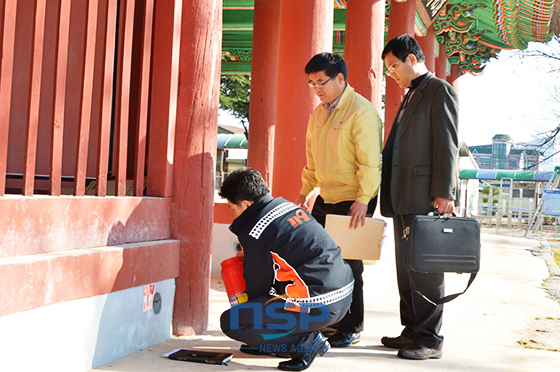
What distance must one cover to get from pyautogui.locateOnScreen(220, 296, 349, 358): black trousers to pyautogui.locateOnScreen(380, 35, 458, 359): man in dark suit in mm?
573

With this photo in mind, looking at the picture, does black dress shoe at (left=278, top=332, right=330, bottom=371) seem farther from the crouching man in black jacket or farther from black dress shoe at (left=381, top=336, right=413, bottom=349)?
black dress shoe at (left=381, top=336, right=413, bottom=349)

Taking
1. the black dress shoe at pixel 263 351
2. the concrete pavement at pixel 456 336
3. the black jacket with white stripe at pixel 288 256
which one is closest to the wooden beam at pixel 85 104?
the black jacket with white stripe at pixel 288 256

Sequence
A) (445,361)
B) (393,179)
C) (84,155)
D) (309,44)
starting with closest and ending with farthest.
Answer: (84,155)
(445,361)
(393,179)
(309,44)

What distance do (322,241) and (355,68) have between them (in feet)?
14.3

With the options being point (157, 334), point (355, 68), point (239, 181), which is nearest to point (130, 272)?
point (157, 334)

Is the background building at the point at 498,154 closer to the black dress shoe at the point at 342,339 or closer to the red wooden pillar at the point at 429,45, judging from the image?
the red wooden pillar at the point at 429,45

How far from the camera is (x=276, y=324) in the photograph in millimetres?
2568

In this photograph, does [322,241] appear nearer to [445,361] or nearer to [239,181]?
[239,181]

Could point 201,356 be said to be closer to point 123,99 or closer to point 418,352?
point 418,352

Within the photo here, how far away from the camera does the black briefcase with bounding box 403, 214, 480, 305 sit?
2803mm

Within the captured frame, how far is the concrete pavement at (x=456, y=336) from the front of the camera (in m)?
2.71

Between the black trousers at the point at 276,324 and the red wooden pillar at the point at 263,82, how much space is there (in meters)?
5.53

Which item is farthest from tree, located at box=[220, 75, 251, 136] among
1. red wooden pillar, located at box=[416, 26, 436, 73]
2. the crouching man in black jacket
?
the crouching man in black jacket

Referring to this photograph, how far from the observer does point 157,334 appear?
2982 millimetres
